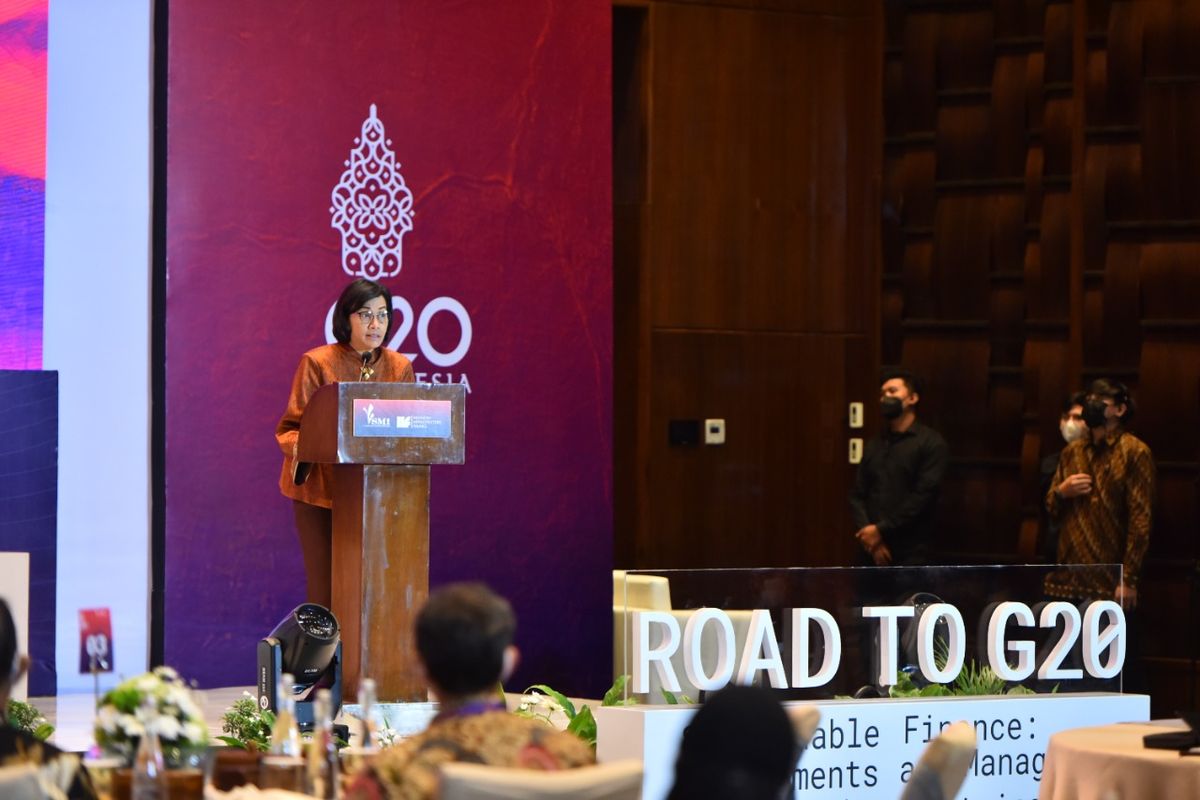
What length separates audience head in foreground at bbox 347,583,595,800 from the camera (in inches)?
110

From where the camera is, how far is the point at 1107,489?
805 cm

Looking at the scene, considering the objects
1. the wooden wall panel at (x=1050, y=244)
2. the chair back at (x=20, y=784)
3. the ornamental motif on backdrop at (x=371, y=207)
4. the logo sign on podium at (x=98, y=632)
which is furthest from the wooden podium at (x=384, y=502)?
the wooden wall panel at (x=1050, y=244)

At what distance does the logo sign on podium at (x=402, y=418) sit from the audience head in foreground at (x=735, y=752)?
318cm

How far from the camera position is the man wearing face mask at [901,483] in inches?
332

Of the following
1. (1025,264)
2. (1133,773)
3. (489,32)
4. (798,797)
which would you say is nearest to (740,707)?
(1133,773)

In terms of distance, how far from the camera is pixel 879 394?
31.7ft

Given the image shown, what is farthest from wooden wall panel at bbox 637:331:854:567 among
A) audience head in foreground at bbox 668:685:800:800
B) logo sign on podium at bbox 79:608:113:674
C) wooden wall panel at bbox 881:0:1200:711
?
audience head in foreground at bbox 668:685:800:800

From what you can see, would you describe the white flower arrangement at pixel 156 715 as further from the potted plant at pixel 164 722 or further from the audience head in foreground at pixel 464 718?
the audience head in foreground at pixel 464 718

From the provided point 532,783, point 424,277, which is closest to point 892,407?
point 424,277

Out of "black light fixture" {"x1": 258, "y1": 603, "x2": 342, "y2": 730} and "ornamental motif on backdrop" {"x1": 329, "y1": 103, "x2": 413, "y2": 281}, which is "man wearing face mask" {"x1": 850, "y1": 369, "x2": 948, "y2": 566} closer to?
"ornamental motif on backdrop" {"x1": 329, "y1": 103, "x2": 413, "y2": 281}

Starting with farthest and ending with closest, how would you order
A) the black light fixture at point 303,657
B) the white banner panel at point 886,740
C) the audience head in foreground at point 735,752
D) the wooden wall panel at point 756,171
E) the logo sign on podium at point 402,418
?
the wooden wall panel at point 756,171 < the logo sign on podium at point 402,418 < the black light fixture at point 303,657 < the white banner panel at point 886,740 < the audience head in foreground at point 735,752

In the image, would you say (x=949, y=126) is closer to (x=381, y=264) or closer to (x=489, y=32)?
(x=489, y=32)

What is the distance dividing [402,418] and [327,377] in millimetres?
505

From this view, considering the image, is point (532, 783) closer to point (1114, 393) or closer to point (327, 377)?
point (327, 377)
